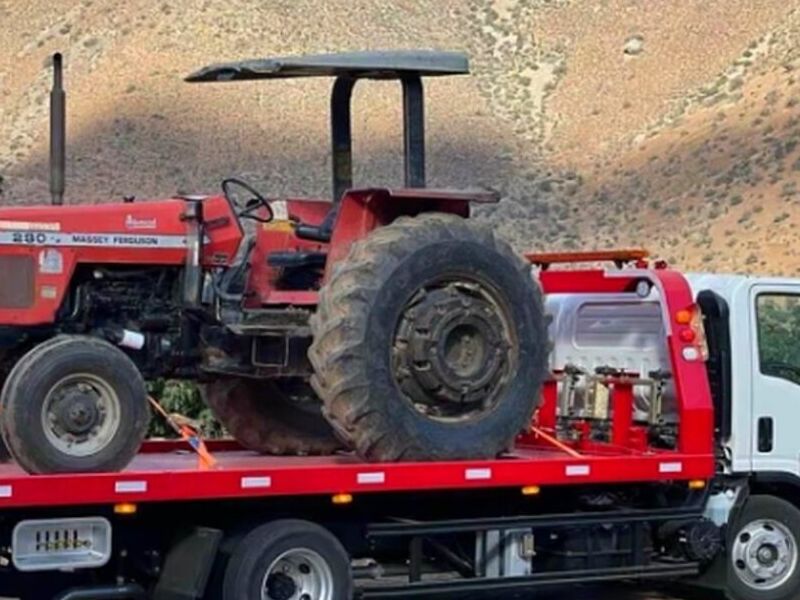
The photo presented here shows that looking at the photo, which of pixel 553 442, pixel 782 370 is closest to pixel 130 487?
pixel 553 442

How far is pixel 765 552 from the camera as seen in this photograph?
500 inches

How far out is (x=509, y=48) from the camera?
56781mm

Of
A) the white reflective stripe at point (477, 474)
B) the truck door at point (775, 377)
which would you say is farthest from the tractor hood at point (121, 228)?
the truck door at point (775, 377)

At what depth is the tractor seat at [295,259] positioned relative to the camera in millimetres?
11711

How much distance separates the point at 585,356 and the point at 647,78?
134ft

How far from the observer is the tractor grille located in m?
10.9

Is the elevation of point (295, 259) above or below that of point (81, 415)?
above

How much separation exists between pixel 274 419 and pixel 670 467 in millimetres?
2684

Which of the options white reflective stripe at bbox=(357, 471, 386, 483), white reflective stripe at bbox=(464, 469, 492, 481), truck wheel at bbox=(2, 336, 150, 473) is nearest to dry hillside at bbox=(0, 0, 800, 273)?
white reflective stripe at bbox=(464, 469, 492, 481)

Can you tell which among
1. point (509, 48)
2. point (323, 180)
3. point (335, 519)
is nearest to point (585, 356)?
point (335, 519)

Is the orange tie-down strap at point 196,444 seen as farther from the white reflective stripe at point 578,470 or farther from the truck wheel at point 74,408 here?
the white reflective stripe at point 578,470

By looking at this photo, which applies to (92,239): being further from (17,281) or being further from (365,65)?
(365,65)

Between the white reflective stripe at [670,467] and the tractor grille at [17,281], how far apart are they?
4025mm

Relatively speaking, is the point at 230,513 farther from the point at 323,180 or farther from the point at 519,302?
the point at 323,180
